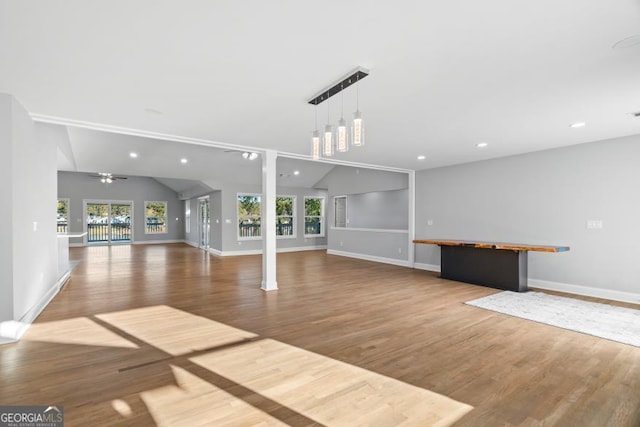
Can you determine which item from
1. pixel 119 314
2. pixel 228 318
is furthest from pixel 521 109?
pixel 119 314

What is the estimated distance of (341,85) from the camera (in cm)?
269

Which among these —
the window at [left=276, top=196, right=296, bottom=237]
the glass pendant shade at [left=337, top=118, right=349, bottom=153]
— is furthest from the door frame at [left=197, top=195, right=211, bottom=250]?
the glass pendant shade at [left=337, top=118, right=349, bottom=153]

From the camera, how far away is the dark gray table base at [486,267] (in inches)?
206

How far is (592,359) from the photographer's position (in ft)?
9.04

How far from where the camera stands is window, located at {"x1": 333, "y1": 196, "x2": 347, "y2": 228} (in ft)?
34.6

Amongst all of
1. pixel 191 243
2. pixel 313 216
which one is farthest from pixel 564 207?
pixel 191 243

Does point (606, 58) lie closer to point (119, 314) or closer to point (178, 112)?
point (178, 112)

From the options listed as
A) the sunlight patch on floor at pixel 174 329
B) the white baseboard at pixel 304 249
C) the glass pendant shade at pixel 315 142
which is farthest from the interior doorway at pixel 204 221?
the glass pendant shade at pixel 315 142

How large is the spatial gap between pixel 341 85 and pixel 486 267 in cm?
458

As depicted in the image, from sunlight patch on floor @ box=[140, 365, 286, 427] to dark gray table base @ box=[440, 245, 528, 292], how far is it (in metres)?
4.87

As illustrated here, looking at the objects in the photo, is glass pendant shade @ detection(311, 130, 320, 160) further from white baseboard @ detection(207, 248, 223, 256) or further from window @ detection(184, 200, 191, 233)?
window @ detection(184, 200, 191, 233)

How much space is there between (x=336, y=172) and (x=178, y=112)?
7.12m

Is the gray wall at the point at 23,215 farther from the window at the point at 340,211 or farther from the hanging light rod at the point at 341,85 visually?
the window at the point at 340,211

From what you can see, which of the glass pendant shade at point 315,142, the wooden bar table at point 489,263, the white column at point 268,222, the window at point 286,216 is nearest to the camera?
the glass pendant shade at point 315,142
